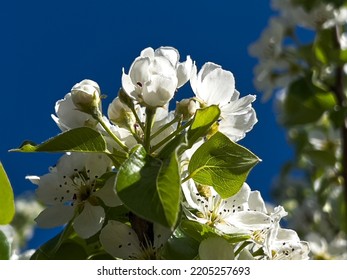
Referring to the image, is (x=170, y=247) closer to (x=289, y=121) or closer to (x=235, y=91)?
(x=235, y=91)

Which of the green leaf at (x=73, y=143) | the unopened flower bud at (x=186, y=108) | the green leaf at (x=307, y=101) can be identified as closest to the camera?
the green leaf at (x=73, y=143)

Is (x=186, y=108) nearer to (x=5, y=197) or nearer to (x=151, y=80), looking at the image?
(x=151, y=80)

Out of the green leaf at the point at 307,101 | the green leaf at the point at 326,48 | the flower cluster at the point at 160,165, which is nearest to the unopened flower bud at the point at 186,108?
the flower cluster at the point at 160,165

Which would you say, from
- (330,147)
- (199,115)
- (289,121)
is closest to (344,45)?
(289,121)

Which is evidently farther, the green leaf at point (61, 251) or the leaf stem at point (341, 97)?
the leaf stem at point (341, 97)

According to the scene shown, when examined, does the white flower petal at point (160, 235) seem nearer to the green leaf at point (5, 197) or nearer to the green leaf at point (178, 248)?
the green leaf at point (178, 248)

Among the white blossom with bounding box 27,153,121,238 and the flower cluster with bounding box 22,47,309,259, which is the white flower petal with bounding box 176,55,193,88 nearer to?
the flower cluster with bounding box 22,47,309,259

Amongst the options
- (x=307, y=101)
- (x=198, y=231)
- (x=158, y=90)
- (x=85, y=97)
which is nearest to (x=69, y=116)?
(x=85, y=97)
